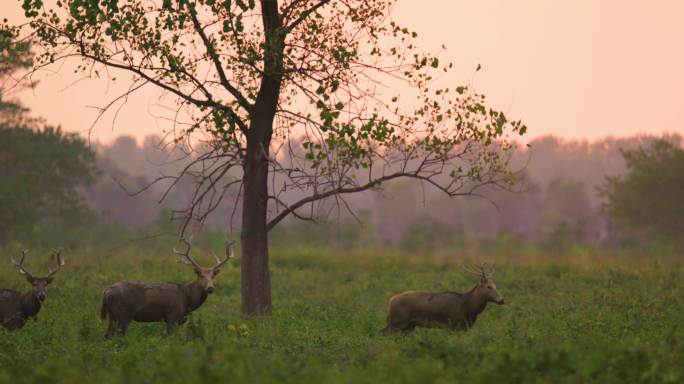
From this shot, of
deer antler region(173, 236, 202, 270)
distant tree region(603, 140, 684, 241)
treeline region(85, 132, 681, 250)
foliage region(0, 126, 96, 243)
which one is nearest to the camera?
deer antler region(173, 236, 202, 270)

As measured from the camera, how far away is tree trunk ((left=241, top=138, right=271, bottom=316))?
68.0 ft

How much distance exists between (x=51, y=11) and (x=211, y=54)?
11.7 feet

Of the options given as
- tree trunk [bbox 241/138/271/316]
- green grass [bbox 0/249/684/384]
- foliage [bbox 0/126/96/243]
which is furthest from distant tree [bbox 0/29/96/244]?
tree trunk [bbox 241/138/271/316]

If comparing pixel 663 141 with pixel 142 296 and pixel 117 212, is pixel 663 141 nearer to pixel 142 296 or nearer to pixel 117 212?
pixel 142 296

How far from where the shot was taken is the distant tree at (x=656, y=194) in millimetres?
53406

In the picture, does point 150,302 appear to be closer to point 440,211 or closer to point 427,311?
point 427,311

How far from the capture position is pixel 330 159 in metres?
20.5

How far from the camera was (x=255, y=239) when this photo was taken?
68.9ft

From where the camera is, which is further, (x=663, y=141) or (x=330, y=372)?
(x=663, y=141)

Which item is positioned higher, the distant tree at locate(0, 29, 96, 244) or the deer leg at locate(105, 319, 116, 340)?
the distant tree at locate(0, 29, 96, 244)

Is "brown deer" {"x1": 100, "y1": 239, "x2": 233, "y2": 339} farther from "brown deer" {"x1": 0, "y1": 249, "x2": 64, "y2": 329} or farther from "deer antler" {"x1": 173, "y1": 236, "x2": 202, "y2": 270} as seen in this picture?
"brown deer" {"x1": 0, "y1": 249, "x2": 64, "y2": 329}

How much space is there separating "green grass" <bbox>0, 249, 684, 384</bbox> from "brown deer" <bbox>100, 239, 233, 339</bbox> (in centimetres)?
28

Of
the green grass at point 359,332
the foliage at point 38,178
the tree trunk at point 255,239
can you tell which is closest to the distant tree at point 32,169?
the foliage at point 38,178

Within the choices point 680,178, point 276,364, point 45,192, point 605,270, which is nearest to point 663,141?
point 680,178
